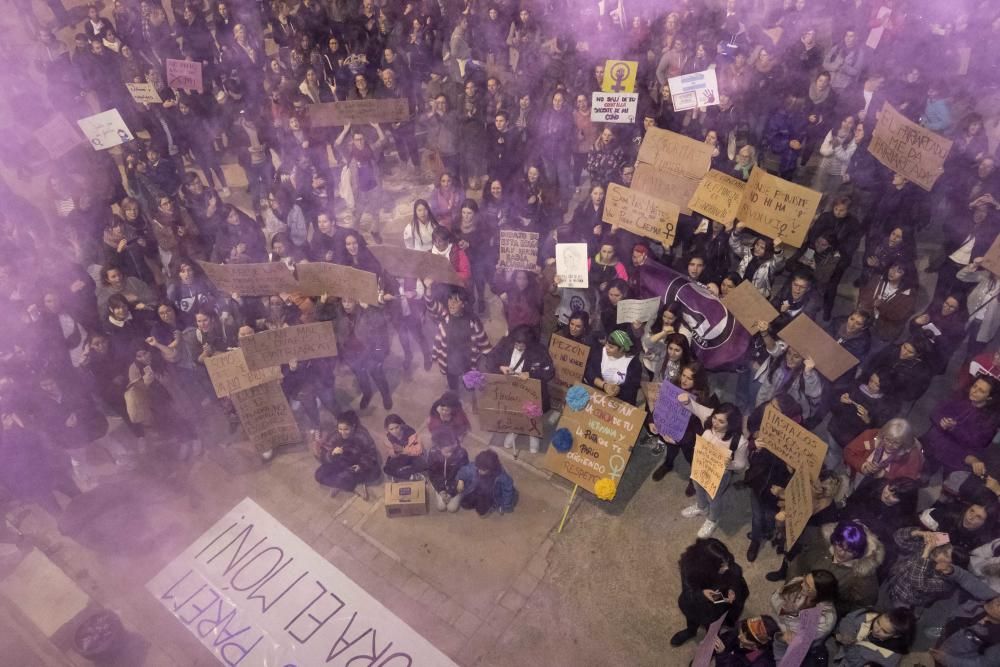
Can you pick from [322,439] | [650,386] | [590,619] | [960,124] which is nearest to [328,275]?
[322,439]

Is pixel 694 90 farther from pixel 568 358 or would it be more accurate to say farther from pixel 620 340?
pixel 568 358

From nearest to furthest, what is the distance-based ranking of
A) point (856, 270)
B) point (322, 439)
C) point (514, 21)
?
point (322, 439), point (856, 270), point (514, 21)

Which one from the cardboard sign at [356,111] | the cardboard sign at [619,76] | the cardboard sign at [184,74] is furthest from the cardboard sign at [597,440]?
the cardboard sign at [184,74]

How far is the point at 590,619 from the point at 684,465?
202 centimetres

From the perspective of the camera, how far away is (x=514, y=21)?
11.6m

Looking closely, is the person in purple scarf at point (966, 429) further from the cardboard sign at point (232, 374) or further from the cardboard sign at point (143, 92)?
the cardboard sign at point (143, 92)

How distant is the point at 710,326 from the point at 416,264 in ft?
10.4

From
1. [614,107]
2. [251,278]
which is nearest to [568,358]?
[251,278]

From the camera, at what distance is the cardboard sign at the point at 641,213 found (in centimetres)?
685

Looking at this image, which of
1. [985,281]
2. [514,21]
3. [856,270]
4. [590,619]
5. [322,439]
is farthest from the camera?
[514,21]

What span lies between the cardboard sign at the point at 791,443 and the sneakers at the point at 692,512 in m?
1.27

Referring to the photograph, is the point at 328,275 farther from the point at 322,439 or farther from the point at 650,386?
the point at 650,386

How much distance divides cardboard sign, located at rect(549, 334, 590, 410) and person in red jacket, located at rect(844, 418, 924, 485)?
256 cm

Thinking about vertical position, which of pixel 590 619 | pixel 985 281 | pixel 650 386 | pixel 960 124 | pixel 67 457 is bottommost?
pixel 590 619
